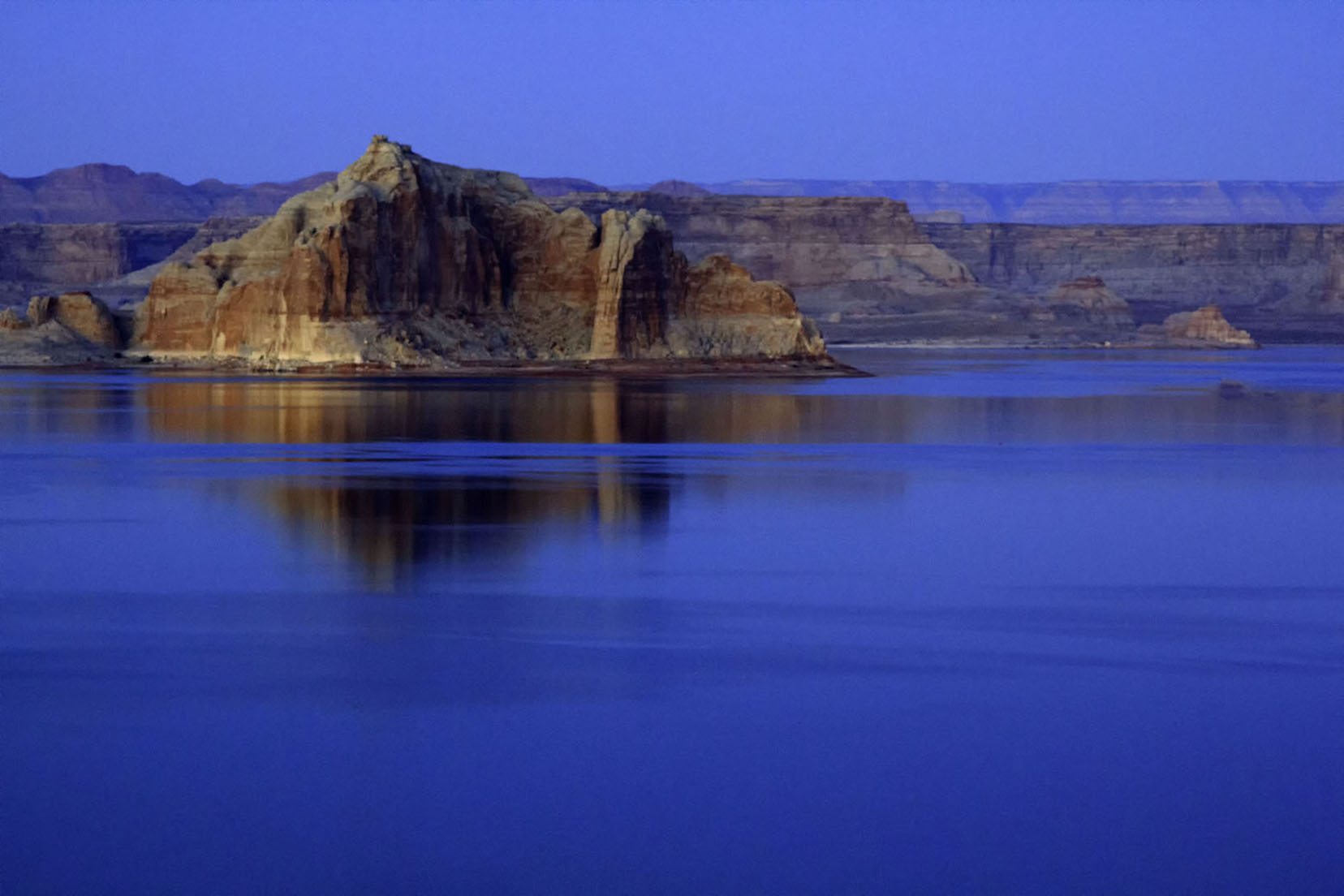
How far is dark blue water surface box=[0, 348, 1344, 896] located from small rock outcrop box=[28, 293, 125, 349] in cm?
5412

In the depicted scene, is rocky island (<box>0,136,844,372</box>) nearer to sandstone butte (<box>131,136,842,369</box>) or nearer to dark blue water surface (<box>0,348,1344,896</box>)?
sandstone butte (<box>131,136,842,369</box>)

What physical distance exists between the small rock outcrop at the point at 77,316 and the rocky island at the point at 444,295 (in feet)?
0.40

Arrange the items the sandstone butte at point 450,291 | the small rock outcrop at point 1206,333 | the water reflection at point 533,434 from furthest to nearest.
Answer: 1. the small rock outcrop at point 1206,333
2. the sandstone butte at point 450,291
3. the water reflection at point 533,434

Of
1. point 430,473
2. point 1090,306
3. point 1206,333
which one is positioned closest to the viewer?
point 430,473

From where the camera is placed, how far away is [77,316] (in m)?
88.8

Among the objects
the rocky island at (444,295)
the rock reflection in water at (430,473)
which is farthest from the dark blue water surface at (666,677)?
the rocky island at (444,295)

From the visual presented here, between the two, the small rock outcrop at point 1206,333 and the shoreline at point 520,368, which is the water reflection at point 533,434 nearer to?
the shoreline at point 520,368

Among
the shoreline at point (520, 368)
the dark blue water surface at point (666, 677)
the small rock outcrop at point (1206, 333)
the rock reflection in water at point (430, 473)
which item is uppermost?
the small rock outcrop at point (1206, 333)

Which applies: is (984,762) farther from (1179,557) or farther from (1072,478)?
(1072,478)

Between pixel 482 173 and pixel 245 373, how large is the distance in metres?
15.9

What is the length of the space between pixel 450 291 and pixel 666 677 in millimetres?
69231

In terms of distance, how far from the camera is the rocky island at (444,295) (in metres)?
81.9

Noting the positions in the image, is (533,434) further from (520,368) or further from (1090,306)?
(1090,306)

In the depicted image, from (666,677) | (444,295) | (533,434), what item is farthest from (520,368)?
(666,677)
